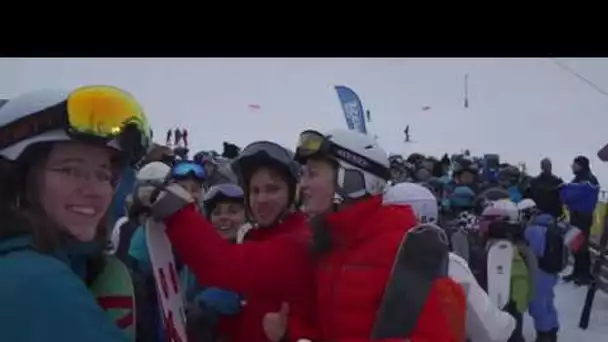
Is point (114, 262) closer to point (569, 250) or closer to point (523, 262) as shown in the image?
point (523, 262)

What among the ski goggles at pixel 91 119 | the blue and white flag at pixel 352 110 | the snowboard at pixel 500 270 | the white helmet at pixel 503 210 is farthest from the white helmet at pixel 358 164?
the white helmet at pixel 503 210

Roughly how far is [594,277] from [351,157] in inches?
120

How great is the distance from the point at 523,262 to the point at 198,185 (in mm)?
1640

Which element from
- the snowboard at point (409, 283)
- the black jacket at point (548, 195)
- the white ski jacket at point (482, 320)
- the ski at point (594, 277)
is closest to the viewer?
the snowboard at point (409, 283)

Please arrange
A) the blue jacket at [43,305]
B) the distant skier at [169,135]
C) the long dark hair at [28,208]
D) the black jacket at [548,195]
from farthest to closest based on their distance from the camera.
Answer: the black jacket at [548,195], the distant skier at [169,135], the long dark hair at [28,208], the blue jacket at [43,305]

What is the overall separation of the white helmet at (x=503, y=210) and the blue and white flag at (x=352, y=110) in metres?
0.80

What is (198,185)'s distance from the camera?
7.04 feet

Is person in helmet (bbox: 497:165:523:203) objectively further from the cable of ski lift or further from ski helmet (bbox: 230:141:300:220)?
ski helmet (bbox: 230:141:300:220)

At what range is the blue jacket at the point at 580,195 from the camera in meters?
3.70

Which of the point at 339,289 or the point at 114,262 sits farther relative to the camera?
the point at 339,289

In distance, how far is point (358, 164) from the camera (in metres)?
1.43

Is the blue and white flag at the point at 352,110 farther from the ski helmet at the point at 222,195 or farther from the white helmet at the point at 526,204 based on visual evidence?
the white helmet at the point at 526,204

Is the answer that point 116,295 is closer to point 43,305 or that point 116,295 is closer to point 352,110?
point 43,305

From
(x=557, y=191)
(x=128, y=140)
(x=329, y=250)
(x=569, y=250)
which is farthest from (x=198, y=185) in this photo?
(x=569, y=250)
